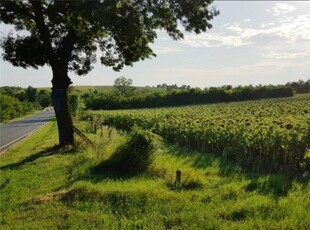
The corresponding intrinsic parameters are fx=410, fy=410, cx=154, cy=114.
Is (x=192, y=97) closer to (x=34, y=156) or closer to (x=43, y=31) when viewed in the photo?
(x=43, y=31)

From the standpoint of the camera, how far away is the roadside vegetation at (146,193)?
320 inches

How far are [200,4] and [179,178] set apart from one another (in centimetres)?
908

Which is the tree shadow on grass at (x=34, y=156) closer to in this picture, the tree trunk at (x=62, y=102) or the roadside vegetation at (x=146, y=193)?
the roadside vegetation at (x=146, y=193)

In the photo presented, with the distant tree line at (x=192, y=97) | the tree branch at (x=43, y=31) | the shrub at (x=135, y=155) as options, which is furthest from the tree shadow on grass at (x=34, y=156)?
the distant tree line at (x=192, y=97)

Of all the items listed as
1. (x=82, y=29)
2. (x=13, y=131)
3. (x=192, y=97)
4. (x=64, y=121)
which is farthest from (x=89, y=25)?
(x=192, y=97)

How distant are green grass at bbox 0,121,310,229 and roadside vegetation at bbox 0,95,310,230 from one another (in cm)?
2

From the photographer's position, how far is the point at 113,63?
2180cm

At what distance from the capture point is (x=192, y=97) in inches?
3278

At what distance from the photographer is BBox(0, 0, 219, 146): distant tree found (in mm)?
16109

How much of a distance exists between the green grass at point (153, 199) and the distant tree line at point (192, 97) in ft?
224

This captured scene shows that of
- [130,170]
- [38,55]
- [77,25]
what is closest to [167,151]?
[130,170]

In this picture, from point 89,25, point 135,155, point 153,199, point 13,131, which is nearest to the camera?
point 153,199

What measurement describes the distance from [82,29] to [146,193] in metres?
10.2

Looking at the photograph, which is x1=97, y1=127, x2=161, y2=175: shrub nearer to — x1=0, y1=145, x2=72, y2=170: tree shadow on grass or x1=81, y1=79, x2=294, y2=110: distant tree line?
x1=0, y1=145, x2=72, y2=170: tree shadow on grass
